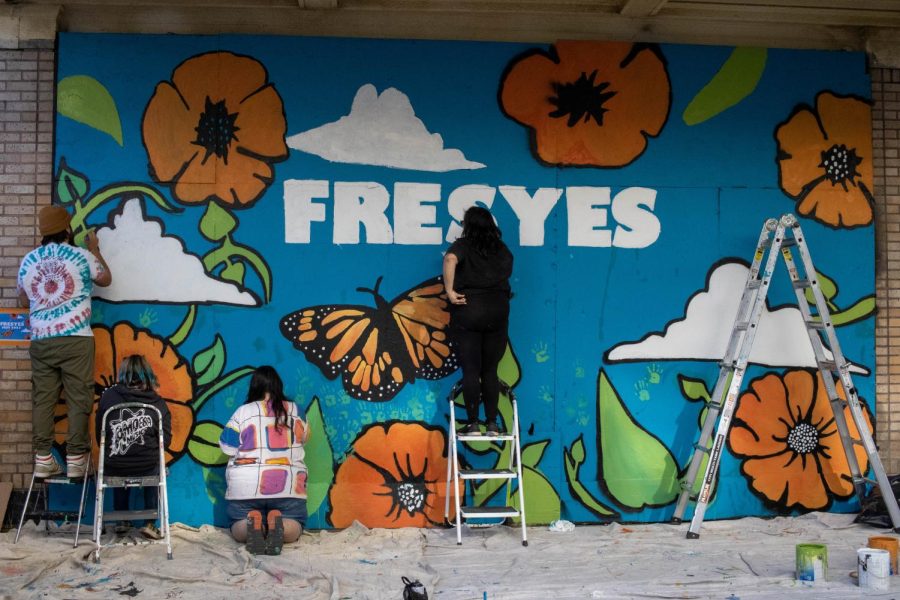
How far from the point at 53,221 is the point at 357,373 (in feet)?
7.02

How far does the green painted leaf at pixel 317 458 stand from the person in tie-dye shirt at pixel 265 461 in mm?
319

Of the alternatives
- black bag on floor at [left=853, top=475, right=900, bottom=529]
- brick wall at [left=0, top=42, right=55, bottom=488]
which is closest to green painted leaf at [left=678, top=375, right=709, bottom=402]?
black bag on floor at [left=853, top=475, right=900, bottom=529]

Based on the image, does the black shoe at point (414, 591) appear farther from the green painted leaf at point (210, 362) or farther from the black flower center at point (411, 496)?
the green painted leaf at point (210, 362)

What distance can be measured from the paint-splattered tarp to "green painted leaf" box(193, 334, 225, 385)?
0.97 metres

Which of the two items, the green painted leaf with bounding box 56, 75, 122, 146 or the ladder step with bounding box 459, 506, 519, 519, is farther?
the green painted leaf with bounding box 56, 75, 122, 146

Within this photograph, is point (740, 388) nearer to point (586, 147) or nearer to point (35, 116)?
point (586, 147)

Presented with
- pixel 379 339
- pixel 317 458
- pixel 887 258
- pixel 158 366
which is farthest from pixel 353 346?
pixel 887 258

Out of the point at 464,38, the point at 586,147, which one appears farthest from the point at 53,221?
the point at 586,147

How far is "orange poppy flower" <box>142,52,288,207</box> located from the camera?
6188mm

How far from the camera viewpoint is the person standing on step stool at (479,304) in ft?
19.5

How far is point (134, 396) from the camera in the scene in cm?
572

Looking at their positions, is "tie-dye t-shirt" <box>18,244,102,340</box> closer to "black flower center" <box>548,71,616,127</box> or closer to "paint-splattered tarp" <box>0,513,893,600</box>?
"paint-splattered tarp" <box>0,513,893,600</box>

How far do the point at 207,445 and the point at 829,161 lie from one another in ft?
15.5

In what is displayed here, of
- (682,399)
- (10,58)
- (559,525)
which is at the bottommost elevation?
(559,525)
